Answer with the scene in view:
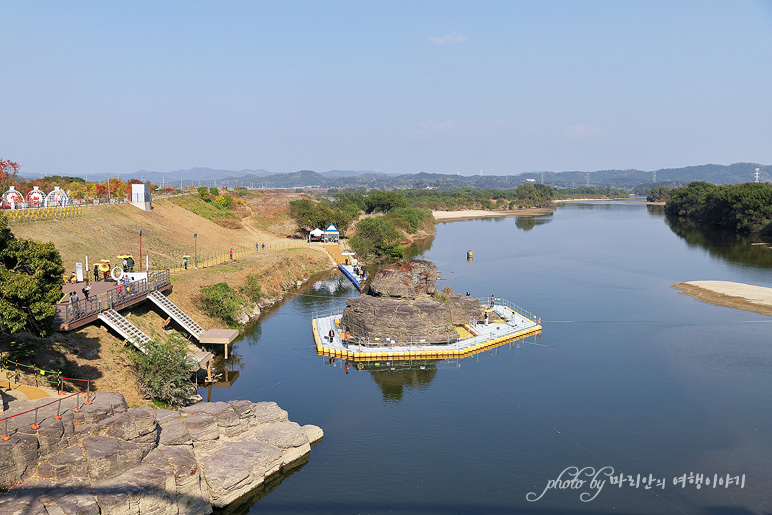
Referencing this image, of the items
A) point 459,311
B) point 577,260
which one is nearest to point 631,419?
point 459,311

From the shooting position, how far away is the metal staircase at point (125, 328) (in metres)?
39.5

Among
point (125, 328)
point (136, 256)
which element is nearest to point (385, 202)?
point (136, 256)

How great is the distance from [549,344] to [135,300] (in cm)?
3389

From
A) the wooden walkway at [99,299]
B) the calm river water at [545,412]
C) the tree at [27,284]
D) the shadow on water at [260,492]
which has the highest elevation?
the tree at [27,284]

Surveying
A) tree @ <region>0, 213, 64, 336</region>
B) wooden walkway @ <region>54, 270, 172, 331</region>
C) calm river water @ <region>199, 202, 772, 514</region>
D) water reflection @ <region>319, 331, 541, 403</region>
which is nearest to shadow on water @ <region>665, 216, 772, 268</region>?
calm river water @ <region>199, 202, 772, 514</region>

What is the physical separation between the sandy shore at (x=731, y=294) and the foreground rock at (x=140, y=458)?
55.4 m

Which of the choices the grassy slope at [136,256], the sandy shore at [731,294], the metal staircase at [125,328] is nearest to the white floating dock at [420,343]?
the grassy slope at [136,256]

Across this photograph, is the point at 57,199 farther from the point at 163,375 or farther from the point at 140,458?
the point at 140,458

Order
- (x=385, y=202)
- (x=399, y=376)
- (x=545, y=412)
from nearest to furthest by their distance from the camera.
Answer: (x=545, y=412) → (x=399, y=376) → (x=385, y=202)

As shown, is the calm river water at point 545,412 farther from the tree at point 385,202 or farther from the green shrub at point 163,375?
the tree at point 385,202

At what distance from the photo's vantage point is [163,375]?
123 feet

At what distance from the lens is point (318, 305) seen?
68.2 meters

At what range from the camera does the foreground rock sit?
2309cm

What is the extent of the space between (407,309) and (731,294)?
44.4 metres
